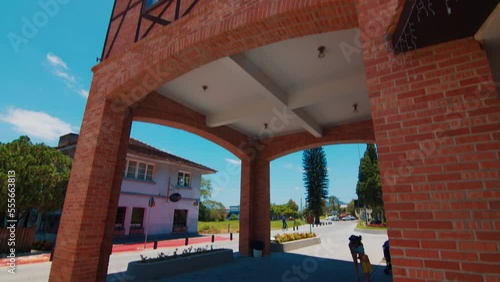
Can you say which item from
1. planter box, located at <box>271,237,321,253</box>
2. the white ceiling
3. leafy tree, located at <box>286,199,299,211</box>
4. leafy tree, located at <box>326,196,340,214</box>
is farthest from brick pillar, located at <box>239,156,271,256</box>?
leafy tree, located at <box>326,196,340,214</box>

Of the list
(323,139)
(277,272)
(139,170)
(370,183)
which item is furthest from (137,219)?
(370,183)

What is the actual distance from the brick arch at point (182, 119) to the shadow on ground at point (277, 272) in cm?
412

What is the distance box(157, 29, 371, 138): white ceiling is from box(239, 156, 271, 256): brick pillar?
273cm

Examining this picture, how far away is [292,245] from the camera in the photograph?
487 inches

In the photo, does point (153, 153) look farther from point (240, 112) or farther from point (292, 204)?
point (292, 204)

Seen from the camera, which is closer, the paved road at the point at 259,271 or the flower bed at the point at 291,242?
the paved road at the point at 259,271

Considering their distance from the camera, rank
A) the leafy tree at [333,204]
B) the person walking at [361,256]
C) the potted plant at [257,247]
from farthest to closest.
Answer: the leafy tree at [333,204] < the potted plant at [257,247] < the person walking at [361,256]

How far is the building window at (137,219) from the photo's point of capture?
17.5 metres

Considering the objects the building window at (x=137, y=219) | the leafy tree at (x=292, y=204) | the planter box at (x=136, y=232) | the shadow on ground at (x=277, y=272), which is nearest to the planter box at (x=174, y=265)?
the shadow on ground at (x=277, y=272)

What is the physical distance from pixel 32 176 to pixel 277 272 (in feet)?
33.3

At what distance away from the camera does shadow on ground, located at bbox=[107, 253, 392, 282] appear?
689 cm

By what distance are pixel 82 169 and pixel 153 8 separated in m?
3.71

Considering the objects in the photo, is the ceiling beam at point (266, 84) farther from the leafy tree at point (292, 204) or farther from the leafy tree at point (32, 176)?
the leafy tree at point (292, 204)

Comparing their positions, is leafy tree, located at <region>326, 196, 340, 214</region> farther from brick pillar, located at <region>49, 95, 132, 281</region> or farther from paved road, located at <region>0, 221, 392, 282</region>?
brick pillar, located at <region>49, 95, 132, 281</region>
